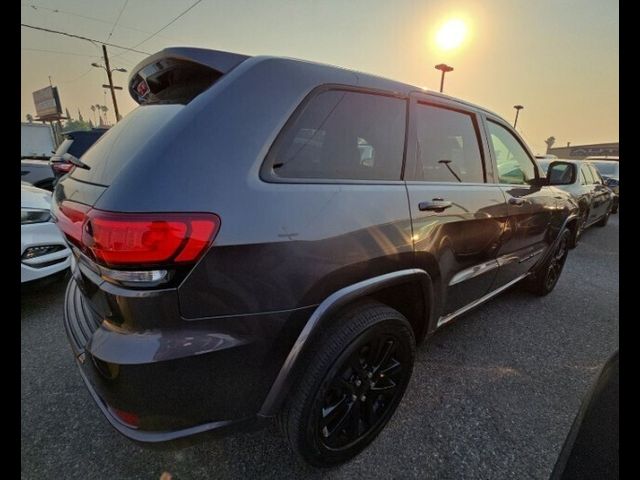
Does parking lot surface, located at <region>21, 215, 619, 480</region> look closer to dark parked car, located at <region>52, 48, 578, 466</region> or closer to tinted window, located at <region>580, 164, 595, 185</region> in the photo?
dark parked car, located at <region>52, 48, 578, 466</region>

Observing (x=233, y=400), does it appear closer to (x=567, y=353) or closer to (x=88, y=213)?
(x=88, y=213)

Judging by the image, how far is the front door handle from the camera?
66.7 inches

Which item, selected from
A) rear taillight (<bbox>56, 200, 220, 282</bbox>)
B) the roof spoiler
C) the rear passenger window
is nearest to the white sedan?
the roof spoiler

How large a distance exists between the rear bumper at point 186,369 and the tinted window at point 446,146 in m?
1.24

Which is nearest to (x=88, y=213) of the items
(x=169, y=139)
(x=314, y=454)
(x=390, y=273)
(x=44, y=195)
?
(x=169, y=139)

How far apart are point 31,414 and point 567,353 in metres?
3.85

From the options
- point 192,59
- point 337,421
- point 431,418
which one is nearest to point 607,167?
point 431,418

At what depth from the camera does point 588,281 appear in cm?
434

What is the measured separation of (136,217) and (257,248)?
0.39m

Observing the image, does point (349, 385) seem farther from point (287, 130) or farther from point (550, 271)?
point (550, 271)

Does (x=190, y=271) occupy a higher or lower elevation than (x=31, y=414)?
higher

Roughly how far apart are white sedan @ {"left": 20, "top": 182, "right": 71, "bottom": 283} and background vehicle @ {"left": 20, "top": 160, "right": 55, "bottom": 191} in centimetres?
401

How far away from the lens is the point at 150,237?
1.02m

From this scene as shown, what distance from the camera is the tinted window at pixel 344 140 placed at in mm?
1298
